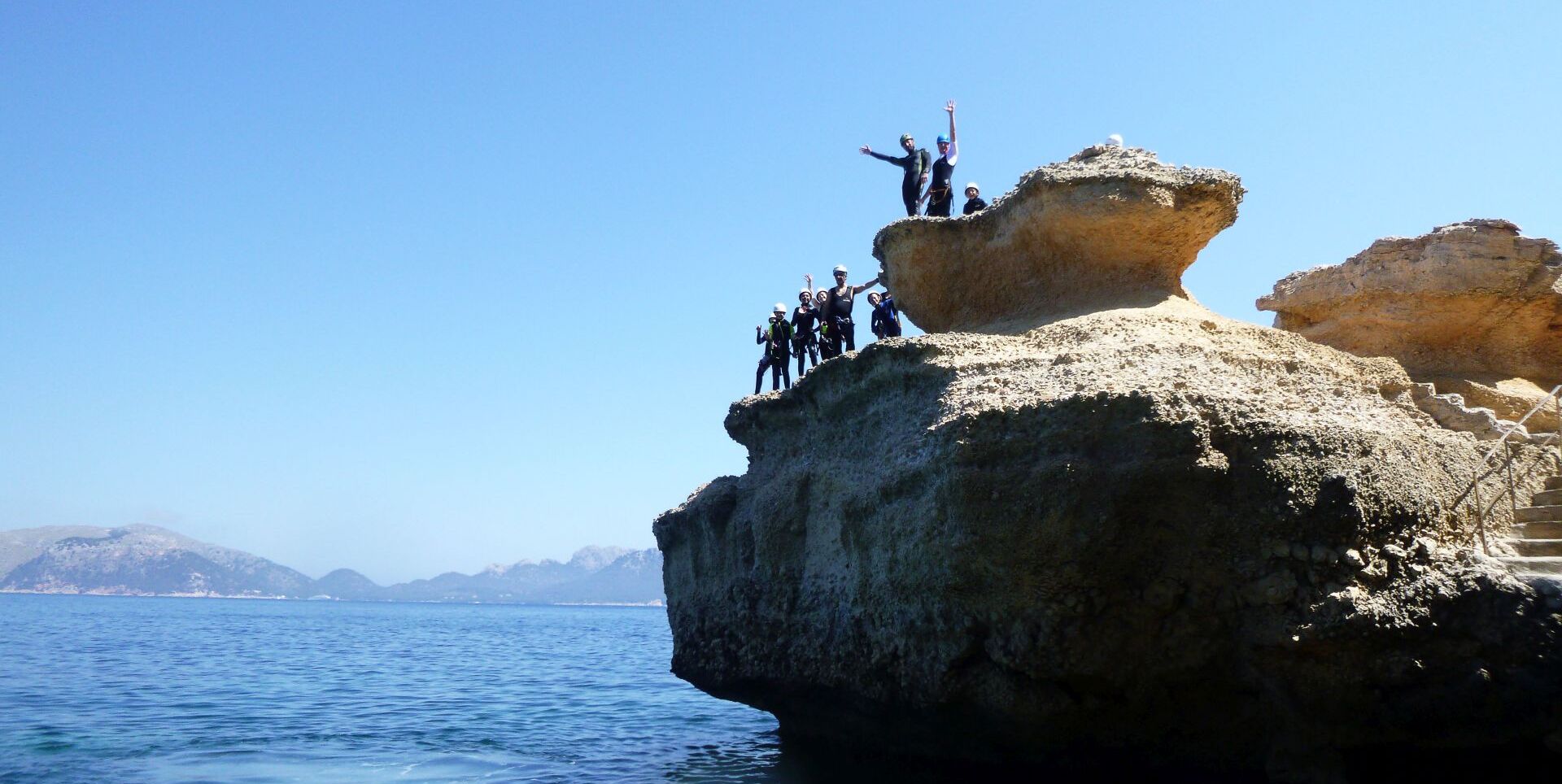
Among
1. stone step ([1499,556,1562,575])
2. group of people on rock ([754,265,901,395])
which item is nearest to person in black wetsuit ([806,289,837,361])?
group of people on rock ([754,265,901,395])

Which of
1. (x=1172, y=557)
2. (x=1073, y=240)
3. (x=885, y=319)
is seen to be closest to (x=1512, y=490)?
(x=1172, y=557)

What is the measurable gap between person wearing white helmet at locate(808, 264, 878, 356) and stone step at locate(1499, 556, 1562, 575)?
7.89 metres

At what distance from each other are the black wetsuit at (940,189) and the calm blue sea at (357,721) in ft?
23.3

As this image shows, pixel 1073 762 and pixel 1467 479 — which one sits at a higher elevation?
pixel 1467 479

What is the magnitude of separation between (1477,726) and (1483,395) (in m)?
5.81

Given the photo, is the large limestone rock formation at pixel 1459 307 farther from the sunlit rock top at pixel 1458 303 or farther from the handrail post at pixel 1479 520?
the handrail post at pixel 1479 520

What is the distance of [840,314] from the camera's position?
48.3 ft

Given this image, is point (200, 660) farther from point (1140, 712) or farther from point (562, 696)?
point (1140, 712)

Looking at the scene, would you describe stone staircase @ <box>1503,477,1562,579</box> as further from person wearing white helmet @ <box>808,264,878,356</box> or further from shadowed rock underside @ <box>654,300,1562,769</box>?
person wearing white helmet @ <box>808,264,878,356</box>

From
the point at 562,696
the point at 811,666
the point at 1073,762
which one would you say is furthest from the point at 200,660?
the point at 1073,762

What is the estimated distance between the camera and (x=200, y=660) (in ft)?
116

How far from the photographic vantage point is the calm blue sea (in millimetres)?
14508

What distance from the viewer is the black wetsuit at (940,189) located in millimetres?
13883

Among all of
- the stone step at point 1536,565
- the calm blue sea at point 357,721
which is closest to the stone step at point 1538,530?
the stone step at point 1536,565
